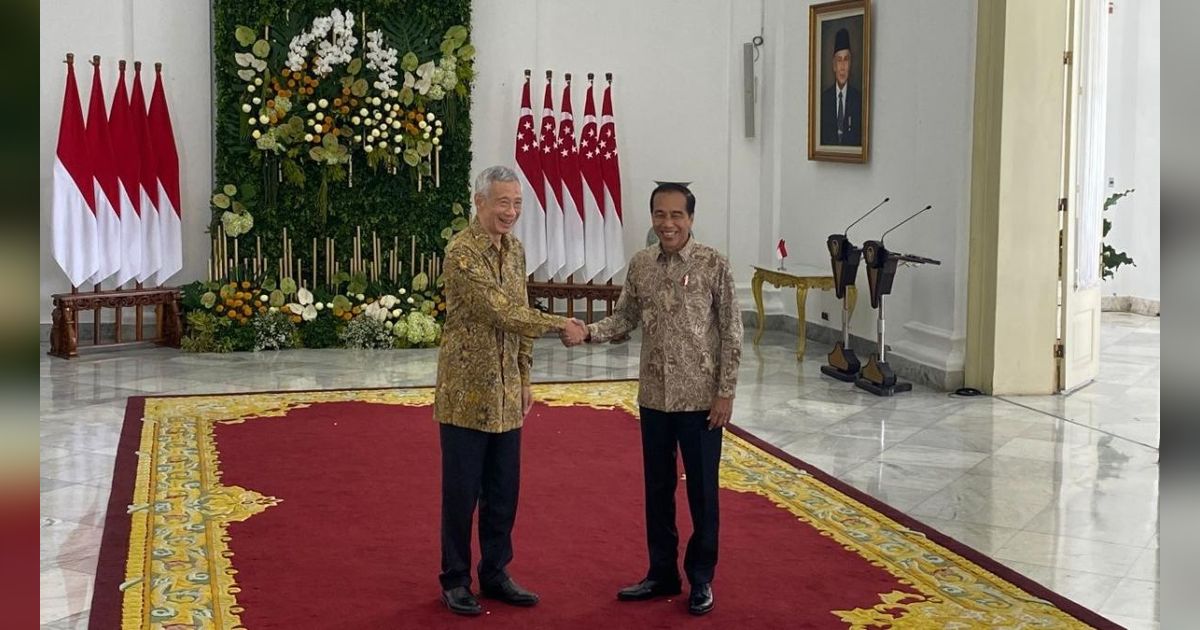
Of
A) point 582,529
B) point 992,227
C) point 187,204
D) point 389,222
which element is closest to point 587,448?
point 582,529

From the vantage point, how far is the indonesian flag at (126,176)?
37.3ft

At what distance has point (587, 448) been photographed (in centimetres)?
766

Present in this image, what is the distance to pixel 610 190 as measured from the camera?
1270 cm

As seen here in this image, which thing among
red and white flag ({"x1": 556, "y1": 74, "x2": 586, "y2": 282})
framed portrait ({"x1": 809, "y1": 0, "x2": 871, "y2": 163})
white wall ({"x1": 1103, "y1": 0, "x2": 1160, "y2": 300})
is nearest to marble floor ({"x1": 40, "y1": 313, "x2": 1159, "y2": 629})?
red and white flag ({"x1": 556, "y1": 74, "x2": 586, "y2": 282})

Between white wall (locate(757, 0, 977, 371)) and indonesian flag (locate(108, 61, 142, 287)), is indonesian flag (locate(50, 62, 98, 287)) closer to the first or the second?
indonesian flag (locate(108, 61, 142, 287))

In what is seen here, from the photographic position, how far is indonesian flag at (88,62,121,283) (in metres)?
11.2

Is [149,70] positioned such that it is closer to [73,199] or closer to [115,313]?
[73,199]

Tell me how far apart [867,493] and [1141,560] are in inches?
59.0

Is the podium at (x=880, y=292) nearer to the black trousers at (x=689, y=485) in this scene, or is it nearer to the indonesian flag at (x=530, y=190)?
the indonesian flag at (x=530, y=190)

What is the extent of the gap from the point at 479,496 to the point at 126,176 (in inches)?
308

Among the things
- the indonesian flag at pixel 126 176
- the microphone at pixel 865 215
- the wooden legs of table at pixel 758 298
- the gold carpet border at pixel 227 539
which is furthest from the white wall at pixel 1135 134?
the indonesian flag at pixel 126 176

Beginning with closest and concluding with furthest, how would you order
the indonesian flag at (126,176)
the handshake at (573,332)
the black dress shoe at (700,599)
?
the handshake at (573,332)
the black dress shoe at (700,599)
the indonesian flag at (126,176)

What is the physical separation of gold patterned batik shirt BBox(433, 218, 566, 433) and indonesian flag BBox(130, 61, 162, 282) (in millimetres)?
7656

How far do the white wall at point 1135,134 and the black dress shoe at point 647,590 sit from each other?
36.4 ft
